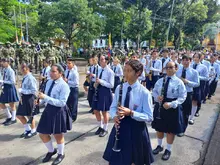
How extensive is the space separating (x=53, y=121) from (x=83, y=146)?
132 cm

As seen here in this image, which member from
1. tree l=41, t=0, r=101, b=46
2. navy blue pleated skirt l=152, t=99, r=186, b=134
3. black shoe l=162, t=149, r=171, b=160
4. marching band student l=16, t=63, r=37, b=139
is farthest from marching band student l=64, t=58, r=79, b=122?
tree l=41, t=0, r=101, b=46

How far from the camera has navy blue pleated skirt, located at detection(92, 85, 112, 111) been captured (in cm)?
511

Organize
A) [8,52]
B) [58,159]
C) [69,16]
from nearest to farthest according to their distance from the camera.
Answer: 1. [58,159]
2. [8,52]
3. [69,16]

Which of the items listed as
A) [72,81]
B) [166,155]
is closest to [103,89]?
[72,81]

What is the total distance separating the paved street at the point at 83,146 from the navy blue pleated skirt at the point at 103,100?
2.49ft

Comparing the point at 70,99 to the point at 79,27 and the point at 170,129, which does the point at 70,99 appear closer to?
the point at 170,129

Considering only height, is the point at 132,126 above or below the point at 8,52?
below

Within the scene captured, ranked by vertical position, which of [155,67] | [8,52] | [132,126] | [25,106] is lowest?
[25,106]

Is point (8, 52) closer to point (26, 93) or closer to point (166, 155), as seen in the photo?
point (26, 93)

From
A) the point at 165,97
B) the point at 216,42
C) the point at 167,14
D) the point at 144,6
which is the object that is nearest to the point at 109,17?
the point at 144,6

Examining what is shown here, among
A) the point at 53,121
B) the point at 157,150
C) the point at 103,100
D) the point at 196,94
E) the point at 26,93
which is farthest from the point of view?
the point at 196,94

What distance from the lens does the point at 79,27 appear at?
20.6m

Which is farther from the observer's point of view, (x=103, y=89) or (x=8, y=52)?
(x=8, y=52)

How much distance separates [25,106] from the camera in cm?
489
